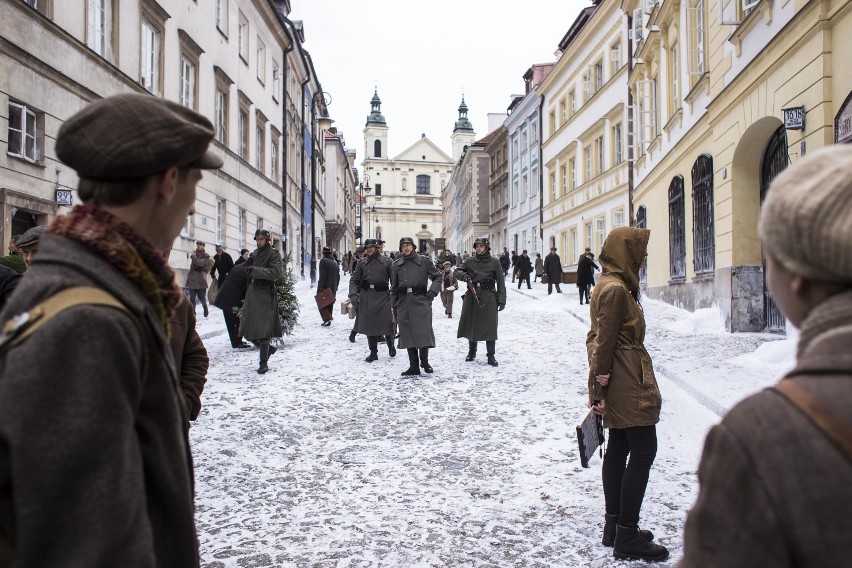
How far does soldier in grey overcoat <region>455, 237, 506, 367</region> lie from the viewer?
10.1 metres

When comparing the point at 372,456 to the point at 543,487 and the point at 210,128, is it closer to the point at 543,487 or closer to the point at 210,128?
the point at 543,487

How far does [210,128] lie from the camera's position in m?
1.70

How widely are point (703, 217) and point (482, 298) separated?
21.3 ft

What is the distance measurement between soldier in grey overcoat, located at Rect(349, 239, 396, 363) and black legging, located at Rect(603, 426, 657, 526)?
6.71m

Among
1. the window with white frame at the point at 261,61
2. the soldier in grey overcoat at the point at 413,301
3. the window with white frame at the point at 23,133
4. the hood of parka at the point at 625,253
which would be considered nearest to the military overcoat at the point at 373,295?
the soldier in grey overcoat at the point at 413,301

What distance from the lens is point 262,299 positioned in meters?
9.25

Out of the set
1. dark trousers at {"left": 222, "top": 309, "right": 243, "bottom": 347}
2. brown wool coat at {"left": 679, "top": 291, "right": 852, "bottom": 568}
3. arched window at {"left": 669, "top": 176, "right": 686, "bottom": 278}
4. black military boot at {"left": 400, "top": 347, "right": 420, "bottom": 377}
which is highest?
arched window at {"left": 669, "top": 176, "right": 686, "bottom": 278}

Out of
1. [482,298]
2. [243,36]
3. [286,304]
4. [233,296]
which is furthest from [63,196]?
[243,36]

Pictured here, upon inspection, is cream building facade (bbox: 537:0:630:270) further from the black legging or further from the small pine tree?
the black legging

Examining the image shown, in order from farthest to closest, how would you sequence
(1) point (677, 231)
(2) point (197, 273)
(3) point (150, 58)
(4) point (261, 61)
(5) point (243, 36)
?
(4) point (261, 61), (5) point (243, 36), (1) point (677, 231), (3) point (150, 58), (2) point (197, 273)

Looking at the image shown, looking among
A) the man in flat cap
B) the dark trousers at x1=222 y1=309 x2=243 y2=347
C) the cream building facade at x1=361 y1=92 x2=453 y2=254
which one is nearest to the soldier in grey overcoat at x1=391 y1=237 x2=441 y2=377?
the dark trousers at x1=222 y1=309 x2=243 y2=347

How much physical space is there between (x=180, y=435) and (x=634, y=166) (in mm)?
23245

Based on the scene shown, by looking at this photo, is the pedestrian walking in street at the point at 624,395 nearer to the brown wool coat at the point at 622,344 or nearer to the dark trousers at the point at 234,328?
the brown wool coat at the point at 622,344

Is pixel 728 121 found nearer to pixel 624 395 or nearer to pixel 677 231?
pixel 677 231
